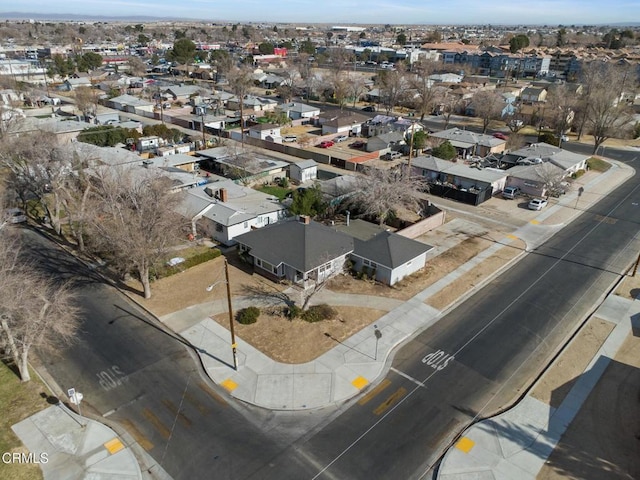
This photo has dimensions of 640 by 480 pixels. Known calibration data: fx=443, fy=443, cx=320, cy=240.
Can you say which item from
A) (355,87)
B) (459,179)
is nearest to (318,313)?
(459,179)

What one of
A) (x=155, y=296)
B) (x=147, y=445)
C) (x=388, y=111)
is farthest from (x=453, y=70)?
(x=147, y=445)

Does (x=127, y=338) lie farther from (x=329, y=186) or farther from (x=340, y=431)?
(x=329, y=186)

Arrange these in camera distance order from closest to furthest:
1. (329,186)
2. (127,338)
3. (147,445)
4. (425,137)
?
(147,445)
(127,338)
(329,186)
(425,137)

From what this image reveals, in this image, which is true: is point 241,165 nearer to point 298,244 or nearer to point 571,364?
point 298,244

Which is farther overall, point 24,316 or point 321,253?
point 321,253

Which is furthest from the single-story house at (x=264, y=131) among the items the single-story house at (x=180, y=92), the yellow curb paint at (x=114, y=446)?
the yellow curb paint at (x=114, y=446)
